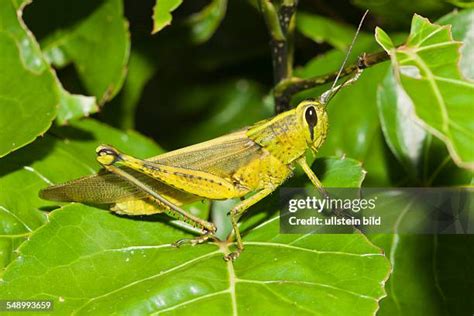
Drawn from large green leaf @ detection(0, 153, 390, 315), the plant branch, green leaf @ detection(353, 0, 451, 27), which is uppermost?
green leaf @ detection(353, 0, 451, 27)

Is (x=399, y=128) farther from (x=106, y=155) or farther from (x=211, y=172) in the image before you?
(x=106, y=155)

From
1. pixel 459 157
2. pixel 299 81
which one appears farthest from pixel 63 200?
pixel 459 157

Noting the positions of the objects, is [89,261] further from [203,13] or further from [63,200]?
[203,13]

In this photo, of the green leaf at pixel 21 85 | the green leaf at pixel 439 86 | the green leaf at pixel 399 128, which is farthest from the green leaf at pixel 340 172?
the green leaf at pixel 21 85

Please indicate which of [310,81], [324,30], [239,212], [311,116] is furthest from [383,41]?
[324,30]

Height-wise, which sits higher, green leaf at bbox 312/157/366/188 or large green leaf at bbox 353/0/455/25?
→ large green leaf at bbox 353/0/455/25

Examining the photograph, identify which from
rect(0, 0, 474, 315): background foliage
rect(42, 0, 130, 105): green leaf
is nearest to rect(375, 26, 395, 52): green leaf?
rect(0, 0, 474, 315): background foliage

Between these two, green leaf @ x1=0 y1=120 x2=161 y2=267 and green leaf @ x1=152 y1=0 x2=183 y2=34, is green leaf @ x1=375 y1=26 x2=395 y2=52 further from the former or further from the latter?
green leaf @ x1=0 y1=120 x2=161 y2=267
